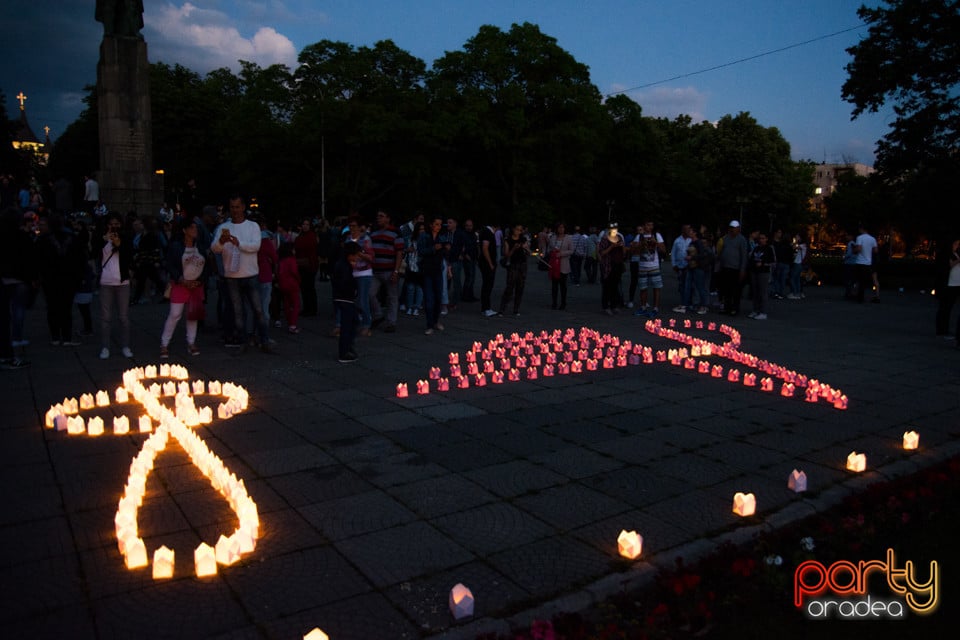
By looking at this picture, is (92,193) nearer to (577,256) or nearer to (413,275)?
(413,275)

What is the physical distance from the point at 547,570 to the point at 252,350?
8088 mm

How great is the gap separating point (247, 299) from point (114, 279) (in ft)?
5.96

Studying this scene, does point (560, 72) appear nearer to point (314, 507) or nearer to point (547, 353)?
point (547, 353)

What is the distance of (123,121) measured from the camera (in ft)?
80.4

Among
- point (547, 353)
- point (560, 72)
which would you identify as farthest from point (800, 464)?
point (560, 72)

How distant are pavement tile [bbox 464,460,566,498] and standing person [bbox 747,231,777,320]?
11.5m

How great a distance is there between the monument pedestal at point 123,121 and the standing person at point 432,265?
648 inches

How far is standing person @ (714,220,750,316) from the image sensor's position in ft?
50.9

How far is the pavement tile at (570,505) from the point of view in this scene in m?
4.79

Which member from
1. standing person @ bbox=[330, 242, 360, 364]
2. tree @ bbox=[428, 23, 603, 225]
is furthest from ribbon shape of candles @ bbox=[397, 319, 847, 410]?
tree @ bbox=[428, 23, 603, 225]

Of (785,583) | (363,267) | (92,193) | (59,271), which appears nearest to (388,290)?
(363,267)

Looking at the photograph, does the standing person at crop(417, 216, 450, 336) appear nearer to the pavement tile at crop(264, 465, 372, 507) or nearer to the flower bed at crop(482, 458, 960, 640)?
the pavement tile at crop(264, 465, 372, 507)

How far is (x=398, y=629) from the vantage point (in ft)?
11.4

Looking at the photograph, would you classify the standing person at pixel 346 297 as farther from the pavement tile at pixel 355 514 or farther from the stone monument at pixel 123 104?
the stone monument at pixel 123 104
